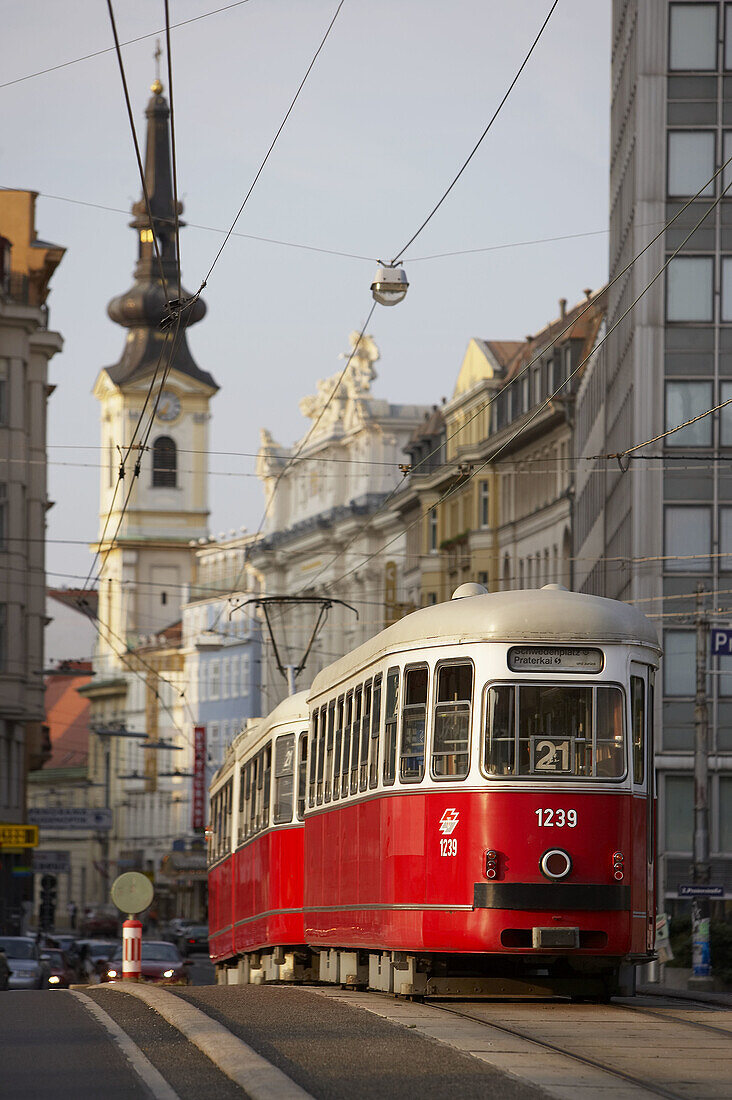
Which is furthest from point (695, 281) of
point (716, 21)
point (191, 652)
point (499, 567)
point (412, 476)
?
point (191, 652)

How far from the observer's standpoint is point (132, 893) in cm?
2811

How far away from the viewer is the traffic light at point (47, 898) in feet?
194

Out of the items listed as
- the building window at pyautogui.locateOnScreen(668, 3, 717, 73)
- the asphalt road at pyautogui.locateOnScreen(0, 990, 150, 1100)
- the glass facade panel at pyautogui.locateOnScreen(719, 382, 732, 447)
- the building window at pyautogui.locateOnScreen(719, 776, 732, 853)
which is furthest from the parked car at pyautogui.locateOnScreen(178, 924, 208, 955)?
the asphalt road at pyautogui.locateOnScreen(0, 990, 150, 1100)

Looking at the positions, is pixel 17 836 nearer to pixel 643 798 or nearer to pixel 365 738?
pixel 365 738

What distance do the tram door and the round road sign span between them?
40.7ft

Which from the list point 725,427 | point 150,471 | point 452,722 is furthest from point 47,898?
point 150,471

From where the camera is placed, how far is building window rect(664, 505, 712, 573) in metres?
46.4

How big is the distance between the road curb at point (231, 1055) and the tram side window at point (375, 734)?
234 centimetres

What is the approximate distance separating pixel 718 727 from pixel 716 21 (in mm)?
14818

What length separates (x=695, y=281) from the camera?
47.1m

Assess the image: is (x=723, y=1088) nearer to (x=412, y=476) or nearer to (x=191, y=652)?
(x=412, y=476)

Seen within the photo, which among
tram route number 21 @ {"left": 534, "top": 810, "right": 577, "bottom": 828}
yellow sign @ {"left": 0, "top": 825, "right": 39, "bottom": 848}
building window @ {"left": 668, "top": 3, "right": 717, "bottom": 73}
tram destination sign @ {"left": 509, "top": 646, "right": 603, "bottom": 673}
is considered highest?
building window @ {"left": 668, "top": 3, "right": 717, "bottom": 73}

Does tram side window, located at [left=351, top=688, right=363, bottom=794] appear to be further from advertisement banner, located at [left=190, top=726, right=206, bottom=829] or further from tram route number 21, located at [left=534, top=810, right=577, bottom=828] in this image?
advertisement banner, located at [left=190, top=726, right=206, bottom=829]

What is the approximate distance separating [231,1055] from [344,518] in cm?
8233
